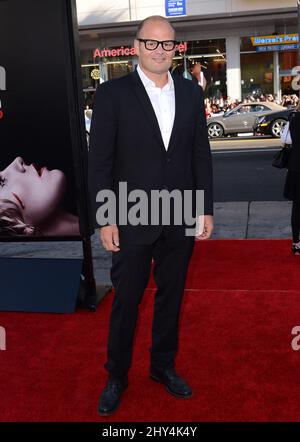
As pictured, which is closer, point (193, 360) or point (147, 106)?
point (147, 106)

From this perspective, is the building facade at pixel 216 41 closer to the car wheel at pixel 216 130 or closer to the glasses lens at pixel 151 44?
the car wheel at pixel 216 130

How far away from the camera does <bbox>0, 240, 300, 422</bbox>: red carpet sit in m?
2.83

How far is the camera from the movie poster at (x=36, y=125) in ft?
12.9

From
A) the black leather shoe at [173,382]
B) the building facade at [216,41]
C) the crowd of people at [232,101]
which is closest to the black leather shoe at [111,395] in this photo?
the black leather shoe at [173,382]

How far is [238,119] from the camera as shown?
20.4 m

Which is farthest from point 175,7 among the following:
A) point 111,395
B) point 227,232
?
point 111,395

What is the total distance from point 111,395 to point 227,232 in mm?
4159

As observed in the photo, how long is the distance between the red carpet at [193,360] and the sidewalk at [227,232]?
124 cm

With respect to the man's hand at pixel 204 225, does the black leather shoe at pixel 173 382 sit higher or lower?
lower

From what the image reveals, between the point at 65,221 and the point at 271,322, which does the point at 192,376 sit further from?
the point at 65,221

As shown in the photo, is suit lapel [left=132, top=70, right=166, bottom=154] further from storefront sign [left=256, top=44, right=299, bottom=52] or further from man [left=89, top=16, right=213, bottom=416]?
storefront sign [left=256, top=44, right=299, bottom=52]

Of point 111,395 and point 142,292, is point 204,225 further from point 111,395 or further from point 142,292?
point 111,395

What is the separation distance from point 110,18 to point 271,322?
24.7 meters
